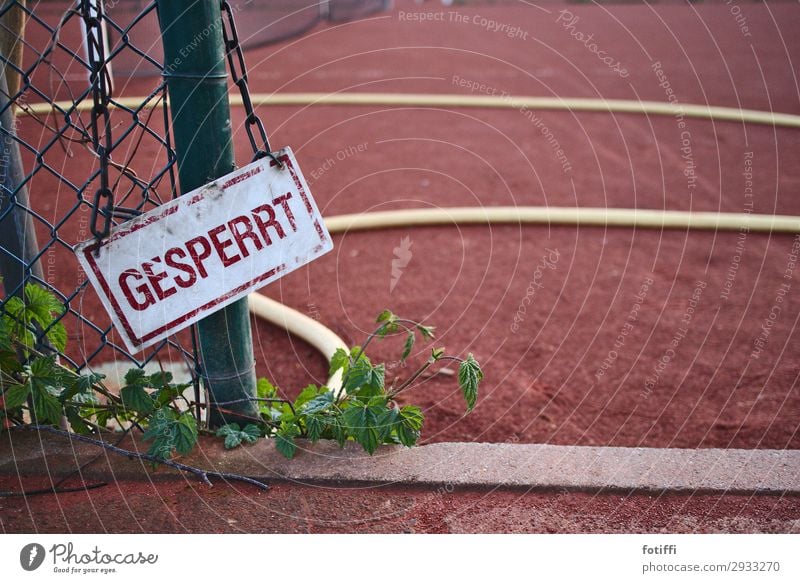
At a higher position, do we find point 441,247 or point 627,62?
point 627,62

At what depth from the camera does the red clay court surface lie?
1582 millimetres

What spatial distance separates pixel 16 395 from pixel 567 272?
7.49ft

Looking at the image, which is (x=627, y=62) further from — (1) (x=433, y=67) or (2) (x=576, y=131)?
(2) (x=576, y=131)

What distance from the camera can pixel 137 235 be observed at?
142 centimetres

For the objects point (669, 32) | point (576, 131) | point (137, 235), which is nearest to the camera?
point (137, 235)

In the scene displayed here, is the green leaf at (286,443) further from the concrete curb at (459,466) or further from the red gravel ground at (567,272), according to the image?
the red gravel ground at (567,272)

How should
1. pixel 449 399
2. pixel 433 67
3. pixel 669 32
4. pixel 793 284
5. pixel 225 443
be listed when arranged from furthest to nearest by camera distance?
pixel 669 32
pixel 433 67
pixel 793 284
pixel 449 399
pixel 225 443

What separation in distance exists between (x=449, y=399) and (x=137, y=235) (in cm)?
118

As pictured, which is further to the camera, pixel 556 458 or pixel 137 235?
pixel 556 458

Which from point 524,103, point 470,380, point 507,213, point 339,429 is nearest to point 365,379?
point 339,429

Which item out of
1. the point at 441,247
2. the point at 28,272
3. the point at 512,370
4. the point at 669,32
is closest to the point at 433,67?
the point at 669,32

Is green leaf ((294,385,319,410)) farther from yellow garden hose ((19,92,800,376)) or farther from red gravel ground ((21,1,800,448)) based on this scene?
red gravel ground ((21,1,800,448))

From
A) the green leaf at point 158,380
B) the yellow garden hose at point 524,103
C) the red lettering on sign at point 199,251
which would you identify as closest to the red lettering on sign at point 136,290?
the red lettering on sign at point 199,251

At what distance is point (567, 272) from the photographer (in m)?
3.22
